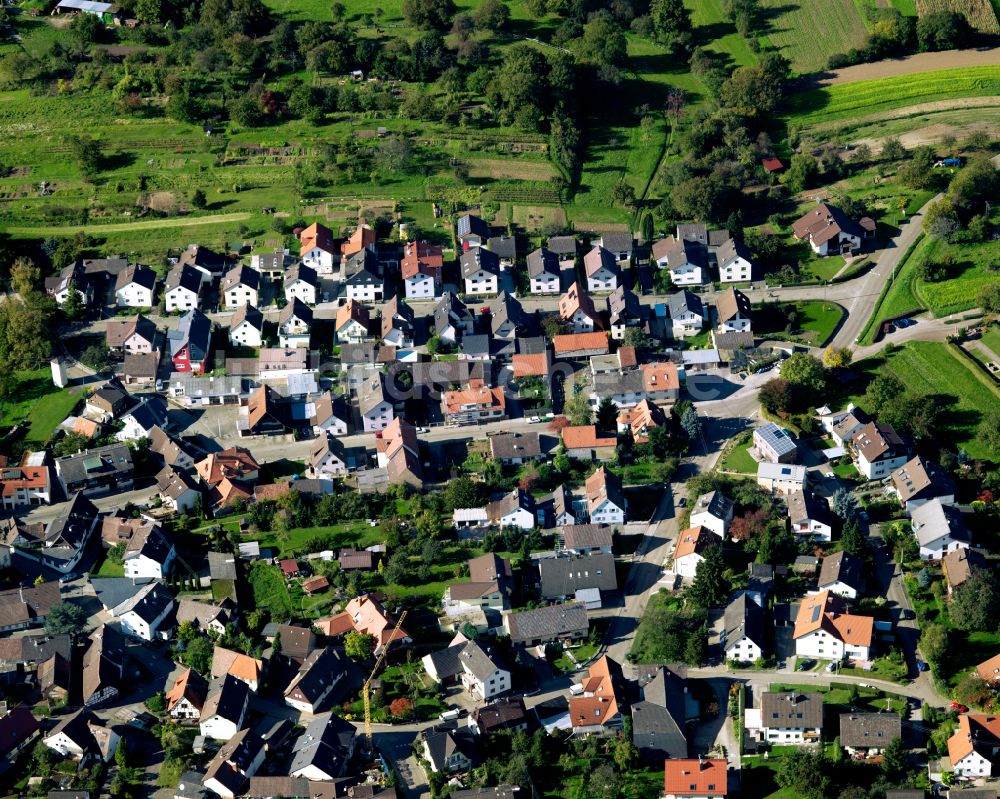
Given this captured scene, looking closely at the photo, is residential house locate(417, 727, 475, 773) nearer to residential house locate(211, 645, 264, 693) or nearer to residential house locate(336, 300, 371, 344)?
residential house locate(211, 645, 264, 693)

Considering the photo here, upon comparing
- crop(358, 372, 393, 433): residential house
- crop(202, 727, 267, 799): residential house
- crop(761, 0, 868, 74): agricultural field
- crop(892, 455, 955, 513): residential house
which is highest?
crop(761, 0, 868, 74): agricultural field

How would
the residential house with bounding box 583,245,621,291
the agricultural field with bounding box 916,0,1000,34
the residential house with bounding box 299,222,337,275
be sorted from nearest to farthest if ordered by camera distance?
1. the residential house with bounding box 583,245,621,291
2. the residential house with bounding box 299,222,337,275
3. the agricultural field with bounding box 916,0,1000,34

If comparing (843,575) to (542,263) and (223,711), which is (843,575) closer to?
(223,711)

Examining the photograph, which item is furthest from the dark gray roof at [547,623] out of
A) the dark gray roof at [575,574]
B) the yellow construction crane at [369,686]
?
the yellow construction crane at [369,686]

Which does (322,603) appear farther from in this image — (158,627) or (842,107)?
(842,107)

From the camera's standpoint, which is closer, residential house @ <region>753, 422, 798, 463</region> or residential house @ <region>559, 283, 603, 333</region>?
residential house @ <region>753, 422, 798, 463</region>

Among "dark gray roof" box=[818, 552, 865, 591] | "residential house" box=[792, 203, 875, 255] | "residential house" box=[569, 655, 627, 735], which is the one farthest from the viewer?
"residential house" box=[792, 203, 875, 255]

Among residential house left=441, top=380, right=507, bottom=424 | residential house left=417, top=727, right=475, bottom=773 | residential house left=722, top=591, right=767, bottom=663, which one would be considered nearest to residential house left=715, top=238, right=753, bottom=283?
residential house left=441, top=380, right=507, bottom=424

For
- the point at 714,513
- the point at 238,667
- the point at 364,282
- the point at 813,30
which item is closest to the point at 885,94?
the point at 813,30
